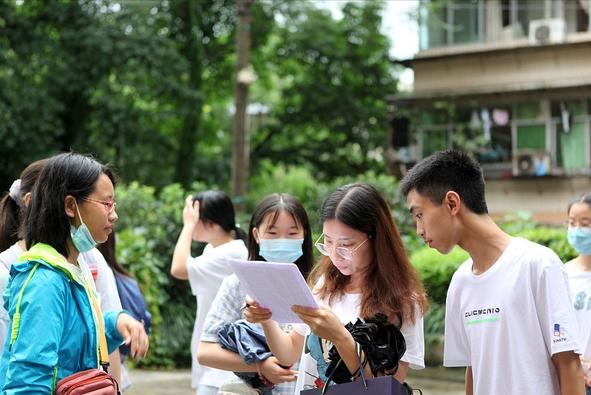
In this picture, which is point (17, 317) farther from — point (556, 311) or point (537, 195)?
point (537, 195)

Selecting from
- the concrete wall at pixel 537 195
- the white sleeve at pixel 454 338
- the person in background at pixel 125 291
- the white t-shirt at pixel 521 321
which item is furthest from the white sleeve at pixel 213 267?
the concrete wall at pixel 537 195

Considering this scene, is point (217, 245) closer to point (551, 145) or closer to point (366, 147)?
point (551, 145)

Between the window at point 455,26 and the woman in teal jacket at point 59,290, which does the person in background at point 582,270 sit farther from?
the window at point 455,26

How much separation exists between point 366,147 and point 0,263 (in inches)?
851

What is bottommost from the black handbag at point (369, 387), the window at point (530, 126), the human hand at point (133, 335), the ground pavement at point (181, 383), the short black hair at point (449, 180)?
the ground pavement at point (181, 383)

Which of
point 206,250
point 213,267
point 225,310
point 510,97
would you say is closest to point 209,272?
point 213,267

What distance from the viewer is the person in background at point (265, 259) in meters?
4.02

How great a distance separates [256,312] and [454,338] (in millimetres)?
815

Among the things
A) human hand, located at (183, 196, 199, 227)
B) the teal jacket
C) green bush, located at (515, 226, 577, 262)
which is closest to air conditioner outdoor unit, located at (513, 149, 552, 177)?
green bush, located at (515, 226, 577, 262)

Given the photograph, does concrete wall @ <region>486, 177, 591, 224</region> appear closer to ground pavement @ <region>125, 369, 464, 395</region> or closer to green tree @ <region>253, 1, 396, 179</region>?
→ green tree @ <region>253, 1, 396, 179</region>

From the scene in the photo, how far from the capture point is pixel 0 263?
4293 mm

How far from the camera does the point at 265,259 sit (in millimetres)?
4512

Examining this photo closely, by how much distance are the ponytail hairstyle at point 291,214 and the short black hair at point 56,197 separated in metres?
1.22

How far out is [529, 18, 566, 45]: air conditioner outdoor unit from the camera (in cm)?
2186
